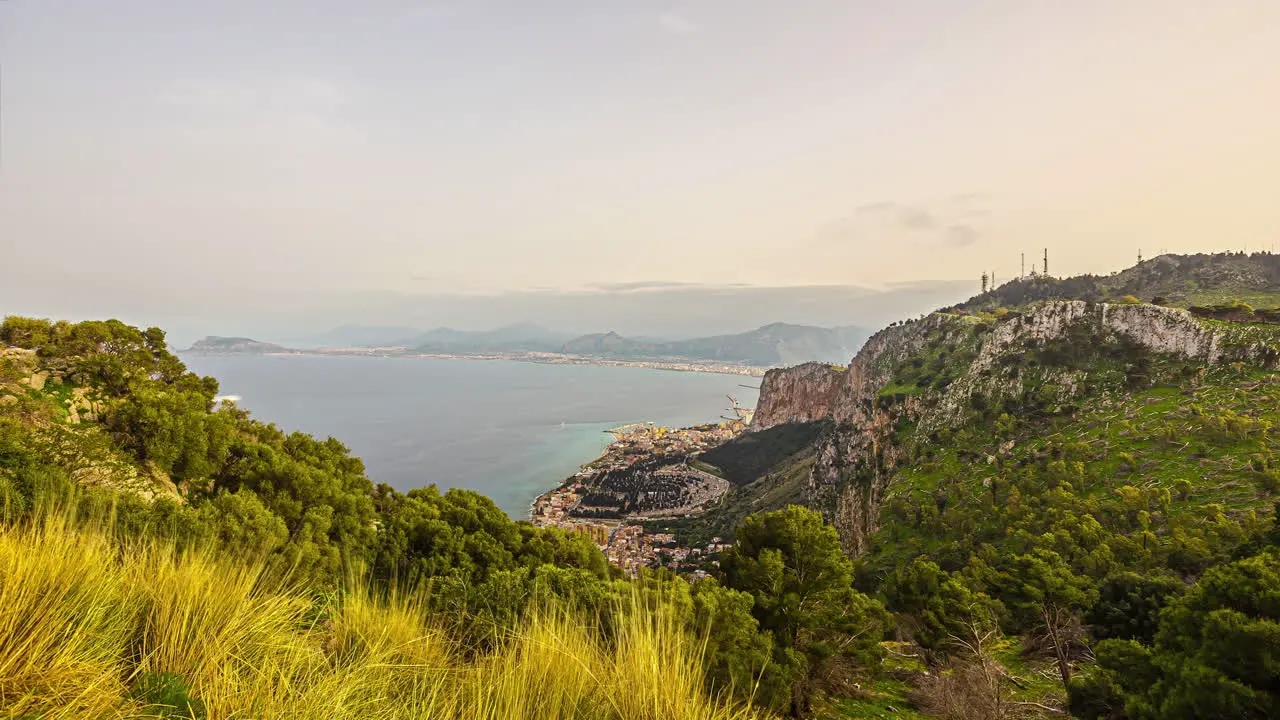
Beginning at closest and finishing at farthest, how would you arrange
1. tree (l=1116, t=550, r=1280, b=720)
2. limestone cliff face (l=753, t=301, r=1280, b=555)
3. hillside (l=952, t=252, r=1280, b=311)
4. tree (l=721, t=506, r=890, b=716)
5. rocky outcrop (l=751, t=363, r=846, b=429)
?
tree (l=1116, t=550, r=1280, b=720)
tree (l=721, t=506, r=890, b=716)
limestone cliff face (l=753, t=301, r=1280, b=555)
hillside (l=952, t=252, r=1280, b=311)
rocky outcrop (l=751, t=363, r=846, b=429)

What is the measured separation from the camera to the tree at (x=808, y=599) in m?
9.95

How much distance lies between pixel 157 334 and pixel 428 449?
7117 cm

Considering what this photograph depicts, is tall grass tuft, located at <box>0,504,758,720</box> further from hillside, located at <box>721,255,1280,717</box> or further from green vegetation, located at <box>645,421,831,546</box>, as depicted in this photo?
green vegetation, located at <box>645,421,831,546</box>

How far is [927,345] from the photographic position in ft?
157

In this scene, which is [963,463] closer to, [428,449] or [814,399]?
[814,399]

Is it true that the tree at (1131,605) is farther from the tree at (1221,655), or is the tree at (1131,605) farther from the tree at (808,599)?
the tree at (808,599)

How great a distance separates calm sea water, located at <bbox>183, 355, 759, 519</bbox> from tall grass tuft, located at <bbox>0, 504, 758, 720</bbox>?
5815 cm

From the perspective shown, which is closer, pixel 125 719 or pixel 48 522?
pixel 125 719

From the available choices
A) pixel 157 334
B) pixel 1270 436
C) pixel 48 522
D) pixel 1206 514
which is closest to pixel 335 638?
pixel 48 522

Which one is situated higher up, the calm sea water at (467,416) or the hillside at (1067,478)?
the hillside at (1067,478)

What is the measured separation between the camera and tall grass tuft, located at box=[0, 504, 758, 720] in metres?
1.95

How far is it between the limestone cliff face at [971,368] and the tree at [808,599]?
2313 centimetres

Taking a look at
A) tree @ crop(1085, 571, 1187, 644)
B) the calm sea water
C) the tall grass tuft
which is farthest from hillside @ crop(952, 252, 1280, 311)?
the calm sea water

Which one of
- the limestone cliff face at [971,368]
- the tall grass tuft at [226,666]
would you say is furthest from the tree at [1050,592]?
the limestone cliff face at [971,368]
